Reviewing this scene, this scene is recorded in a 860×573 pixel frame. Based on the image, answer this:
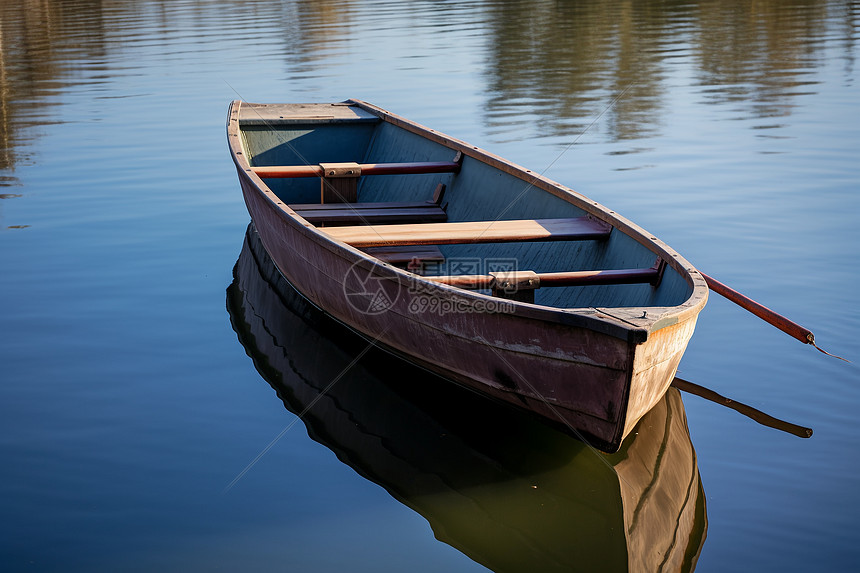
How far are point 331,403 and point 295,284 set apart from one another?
5.11 feet

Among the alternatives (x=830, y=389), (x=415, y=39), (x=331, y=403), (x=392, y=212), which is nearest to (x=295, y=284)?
(x=392, y=212)

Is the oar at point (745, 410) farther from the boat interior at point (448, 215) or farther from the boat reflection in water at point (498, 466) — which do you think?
the boat interior at point (448, 215)

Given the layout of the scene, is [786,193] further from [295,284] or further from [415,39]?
[415,39]

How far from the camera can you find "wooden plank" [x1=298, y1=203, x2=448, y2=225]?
20.8 ft

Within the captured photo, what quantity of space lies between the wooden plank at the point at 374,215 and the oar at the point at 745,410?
2.51m

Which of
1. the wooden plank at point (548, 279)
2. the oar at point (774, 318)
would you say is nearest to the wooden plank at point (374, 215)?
the wooden plank at point (548, 279)

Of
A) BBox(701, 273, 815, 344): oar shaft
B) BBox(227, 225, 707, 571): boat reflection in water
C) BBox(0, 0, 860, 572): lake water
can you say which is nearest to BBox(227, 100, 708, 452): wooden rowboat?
BBox(227, 225, 707, 571): boat reflection in water

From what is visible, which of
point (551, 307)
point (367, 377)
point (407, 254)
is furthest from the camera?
point (407, 254)

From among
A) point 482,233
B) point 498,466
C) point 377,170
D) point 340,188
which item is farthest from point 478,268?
point 498,466

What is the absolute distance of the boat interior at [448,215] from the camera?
14.7 feet

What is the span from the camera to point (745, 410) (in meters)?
4.45

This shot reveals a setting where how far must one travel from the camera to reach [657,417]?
174 inches

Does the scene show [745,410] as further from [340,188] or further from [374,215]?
[340,188]

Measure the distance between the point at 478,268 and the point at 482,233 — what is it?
0.80m
